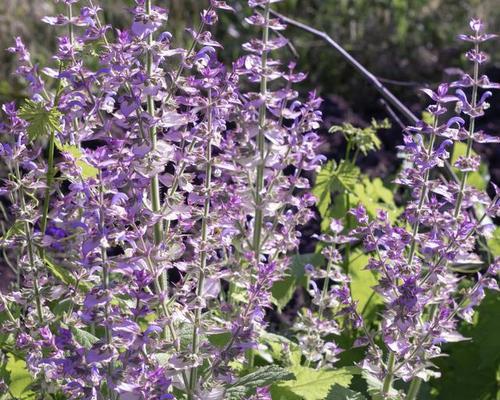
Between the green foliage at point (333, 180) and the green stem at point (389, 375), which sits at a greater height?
the green foliage at point (333, 180)

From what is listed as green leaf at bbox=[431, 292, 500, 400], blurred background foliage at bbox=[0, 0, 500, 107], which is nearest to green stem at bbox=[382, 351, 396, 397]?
green leaf at bbox=[431, 292, 500, 400]

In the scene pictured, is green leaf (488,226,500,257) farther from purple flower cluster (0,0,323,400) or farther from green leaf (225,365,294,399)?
green leaf (225,365,294,399)

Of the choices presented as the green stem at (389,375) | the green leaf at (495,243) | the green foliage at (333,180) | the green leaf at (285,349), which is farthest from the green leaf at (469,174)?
the green stem at (389,375)

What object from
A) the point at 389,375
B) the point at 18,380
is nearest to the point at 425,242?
the point at 389,375

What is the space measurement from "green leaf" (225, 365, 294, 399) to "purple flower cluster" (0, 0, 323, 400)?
0.29ft

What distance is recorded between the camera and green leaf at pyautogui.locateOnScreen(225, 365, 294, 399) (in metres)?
2.61

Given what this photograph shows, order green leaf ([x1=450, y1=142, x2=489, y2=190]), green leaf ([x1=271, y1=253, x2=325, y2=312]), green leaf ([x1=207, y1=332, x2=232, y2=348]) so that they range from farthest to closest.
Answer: green leaf ([x1=450, y1=142, x2=489, y2=190]), green leaf ([x1=271, y1=253, x2=325, y2=312]), green leaf ([x1=207, y1=332, x2=232, y2=348])

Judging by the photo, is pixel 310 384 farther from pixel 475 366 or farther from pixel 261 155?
pixel 475 366

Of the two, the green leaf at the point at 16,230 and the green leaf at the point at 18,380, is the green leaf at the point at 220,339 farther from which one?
the green leaf at the point at 16,230

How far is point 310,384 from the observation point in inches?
113

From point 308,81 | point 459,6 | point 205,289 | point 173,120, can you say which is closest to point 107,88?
point 173,120

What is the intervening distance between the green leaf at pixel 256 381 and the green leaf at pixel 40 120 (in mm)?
872

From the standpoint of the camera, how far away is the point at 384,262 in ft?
8.75

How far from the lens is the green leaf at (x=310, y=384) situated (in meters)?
2.82
